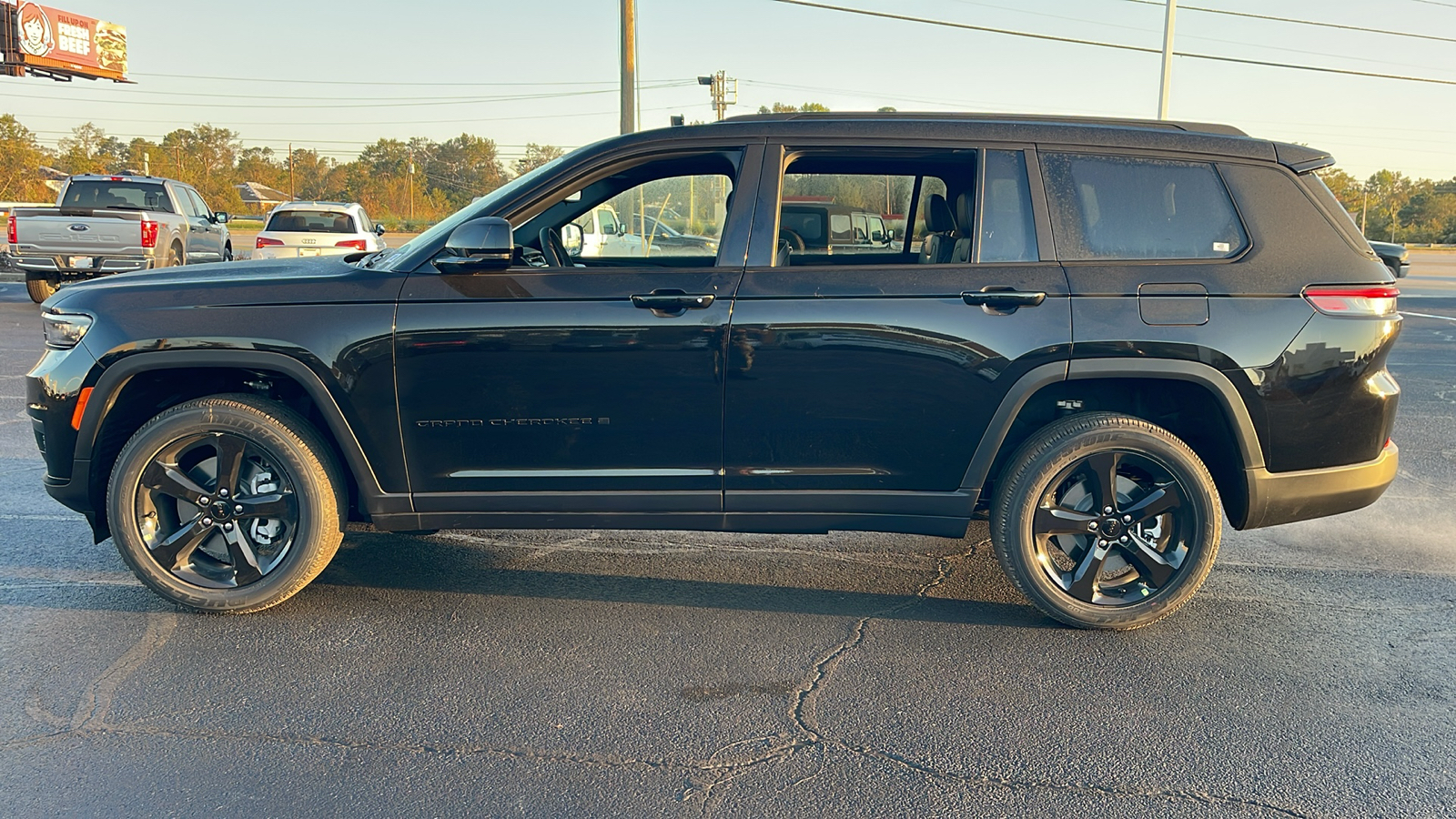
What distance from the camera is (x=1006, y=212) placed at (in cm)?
401

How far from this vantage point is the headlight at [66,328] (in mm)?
3986

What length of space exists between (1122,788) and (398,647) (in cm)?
241

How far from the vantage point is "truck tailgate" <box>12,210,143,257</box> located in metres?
15.0

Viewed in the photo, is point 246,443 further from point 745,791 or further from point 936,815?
point 936,815

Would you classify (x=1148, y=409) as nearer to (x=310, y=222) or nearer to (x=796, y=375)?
(x=796, y=375)

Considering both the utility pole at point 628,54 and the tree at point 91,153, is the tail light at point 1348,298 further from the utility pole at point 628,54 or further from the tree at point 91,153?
the tree at point 91,153

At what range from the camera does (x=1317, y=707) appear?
11.3ft

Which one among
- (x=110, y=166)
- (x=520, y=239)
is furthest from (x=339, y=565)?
(x=110, y=166)

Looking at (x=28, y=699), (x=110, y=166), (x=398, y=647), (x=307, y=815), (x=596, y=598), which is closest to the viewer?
(x=307, y=815)

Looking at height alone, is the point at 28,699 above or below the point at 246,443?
below

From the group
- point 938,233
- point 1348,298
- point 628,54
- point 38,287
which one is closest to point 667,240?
point 938,233

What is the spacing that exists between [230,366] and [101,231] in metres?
13.5

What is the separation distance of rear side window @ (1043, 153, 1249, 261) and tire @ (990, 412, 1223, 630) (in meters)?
0.64

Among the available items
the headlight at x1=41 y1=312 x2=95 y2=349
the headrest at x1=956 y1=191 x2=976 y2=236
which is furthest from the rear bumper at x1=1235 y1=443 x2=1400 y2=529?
the headlight at x1=41 y1=312 x2=95 y2=349
